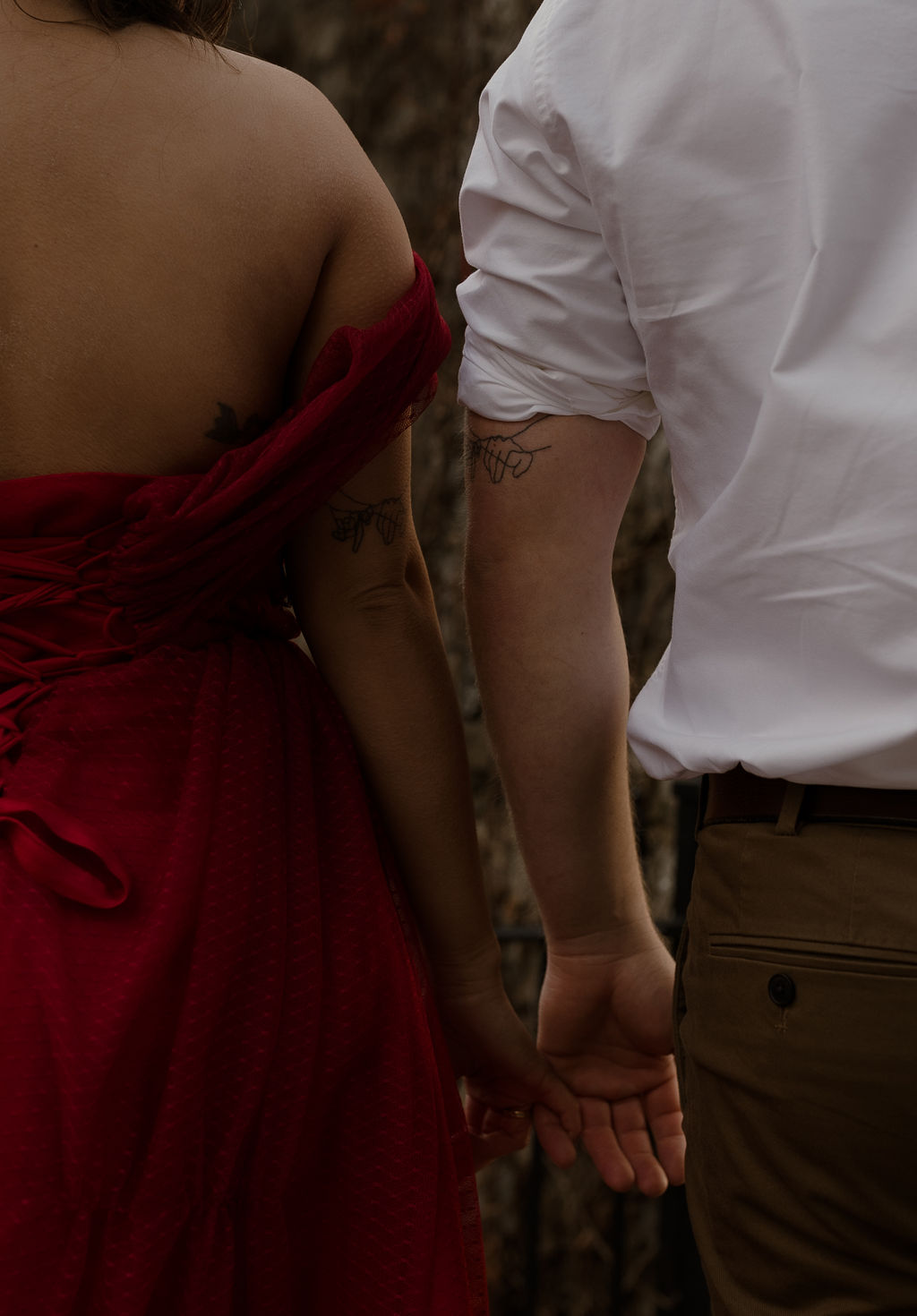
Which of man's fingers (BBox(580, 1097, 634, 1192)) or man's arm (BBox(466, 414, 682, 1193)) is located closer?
man's arm (BBox(466, 414, 682, 1193))

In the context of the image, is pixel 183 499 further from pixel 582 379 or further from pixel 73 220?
pixel 582 379

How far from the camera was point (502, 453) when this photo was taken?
1579 mm

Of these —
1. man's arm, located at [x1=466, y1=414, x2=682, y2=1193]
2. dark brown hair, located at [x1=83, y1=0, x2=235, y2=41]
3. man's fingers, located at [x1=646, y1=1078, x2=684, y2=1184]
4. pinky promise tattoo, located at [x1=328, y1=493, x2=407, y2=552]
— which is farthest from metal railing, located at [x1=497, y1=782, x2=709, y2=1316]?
dark brown hair, located at [x1=83, y1=0, x2=235, y2=41]

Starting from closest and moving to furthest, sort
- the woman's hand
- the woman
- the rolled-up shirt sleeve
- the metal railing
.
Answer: the woman < the rolled-up shirt sleeve < the woman's hand < the metal railing

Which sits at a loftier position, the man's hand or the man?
the man

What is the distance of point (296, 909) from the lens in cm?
145

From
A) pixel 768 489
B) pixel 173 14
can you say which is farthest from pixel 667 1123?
pixel 173 14

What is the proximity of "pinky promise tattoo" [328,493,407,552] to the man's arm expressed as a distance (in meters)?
0.09

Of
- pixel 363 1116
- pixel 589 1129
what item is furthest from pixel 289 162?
pixel 589 1129

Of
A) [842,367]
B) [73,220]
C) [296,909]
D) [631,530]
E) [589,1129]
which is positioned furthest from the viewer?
[631,530]

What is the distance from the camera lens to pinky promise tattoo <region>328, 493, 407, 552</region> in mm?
1619

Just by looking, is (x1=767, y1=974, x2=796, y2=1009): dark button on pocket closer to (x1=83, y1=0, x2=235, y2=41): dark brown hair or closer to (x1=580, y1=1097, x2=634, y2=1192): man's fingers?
(x1=580, y1=1097, x2=634, y2=1192): man's fingers

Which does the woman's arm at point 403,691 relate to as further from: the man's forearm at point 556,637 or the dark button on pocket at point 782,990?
the dark button on pocket at point 782,990

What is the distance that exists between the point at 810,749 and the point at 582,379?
499 millimetres
